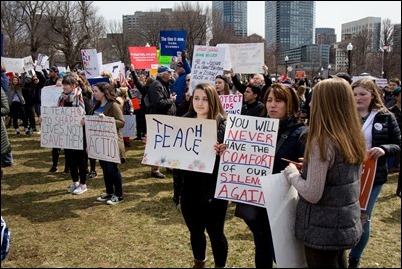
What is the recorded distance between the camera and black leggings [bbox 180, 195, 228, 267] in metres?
3.56

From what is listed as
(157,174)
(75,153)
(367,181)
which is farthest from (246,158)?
(157,174)

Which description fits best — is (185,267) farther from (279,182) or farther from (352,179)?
(352,179)

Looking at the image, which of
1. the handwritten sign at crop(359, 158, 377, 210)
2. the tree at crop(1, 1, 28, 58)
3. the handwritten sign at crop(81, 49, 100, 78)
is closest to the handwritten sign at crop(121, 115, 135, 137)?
the handwritten sign at crop(81, 49, 100, 78)

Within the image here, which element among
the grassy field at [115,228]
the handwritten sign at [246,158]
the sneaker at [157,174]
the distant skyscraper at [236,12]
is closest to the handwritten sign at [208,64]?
the distant skyscraper at [236,12]

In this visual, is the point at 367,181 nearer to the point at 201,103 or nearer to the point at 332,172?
the point at 332,172

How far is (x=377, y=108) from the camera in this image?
3723mm

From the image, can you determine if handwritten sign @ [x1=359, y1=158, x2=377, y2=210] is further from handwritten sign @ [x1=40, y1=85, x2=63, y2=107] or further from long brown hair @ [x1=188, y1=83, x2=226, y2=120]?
handwritten sign @ [x1=40, y1=85, x2=63, y2=107]

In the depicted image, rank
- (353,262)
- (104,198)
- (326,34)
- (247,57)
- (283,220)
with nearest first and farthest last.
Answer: (283,220)
(353,262)
(104,198)
(247,57)
(326,34)

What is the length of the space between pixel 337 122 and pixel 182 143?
182 centimetres

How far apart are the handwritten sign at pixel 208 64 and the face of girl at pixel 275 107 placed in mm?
4274

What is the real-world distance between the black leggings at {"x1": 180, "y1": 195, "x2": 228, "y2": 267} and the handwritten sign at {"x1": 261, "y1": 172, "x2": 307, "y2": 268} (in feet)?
2.87

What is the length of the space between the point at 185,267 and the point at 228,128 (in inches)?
63.5

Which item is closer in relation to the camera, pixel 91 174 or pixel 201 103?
pixel 201 103

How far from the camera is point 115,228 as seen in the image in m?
5.23
